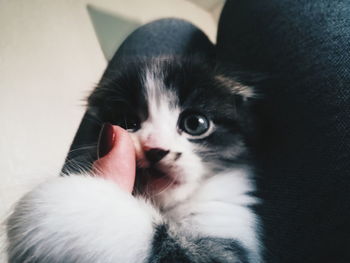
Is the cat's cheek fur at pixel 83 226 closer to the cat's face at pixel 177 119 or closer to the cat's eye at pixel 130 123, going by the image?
the cat's face at pixel 177 119

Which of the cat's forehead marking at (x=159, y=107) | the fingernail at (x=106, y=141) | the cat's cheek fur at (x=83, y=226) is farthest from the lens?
the cat's forehead marking at (x=159, y=107)

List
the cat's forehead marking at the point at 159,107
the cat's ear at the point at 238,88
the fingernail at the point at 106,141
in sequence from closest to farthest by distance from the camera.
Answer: the fingernail at the point at 106,141, the cat's forehead marking at the point at 159,107, the cat's ear at the point at 238,88

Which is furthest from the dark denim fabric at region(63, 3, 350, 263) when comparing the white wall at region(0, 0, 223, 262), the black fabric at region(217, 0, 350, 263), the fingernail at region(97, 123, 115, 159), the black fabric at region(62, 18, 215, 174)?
the white wall at region(0, 0, 223, 262)

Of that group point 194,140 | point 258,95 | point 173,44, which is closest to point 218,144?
point 194,140

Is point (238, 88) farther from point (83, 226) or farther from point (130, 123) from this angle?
point (83, 226)

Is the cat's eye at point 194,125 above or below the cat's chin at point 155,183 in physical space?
above

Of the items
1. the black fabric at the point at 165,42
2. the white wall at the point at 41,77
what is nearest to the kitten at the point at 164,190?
the black fabric at the point at 165,42

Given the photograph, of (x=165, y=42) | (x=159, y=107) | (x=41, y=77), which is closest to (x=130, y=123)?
(x=159, y=107)
